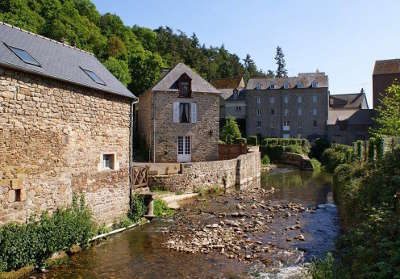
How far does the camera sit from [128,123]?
13.7 meters

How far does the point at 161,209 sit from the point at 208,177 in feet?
18.2

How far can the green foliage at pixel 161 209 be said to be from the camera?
15.4m

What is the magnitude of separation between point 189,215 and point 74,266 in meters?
6.78

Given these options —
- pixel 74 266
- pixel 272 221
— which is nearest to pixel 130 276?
pixel 74 266

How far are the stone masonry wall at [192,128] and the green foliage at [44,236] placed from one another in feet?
46.5

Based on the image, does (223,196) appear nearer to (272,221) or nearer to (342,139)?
(272,221)

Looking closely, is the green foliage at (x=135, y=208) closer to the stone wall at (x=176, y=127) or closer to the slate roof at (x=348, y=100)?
the stone wall at (x=176, y=127)

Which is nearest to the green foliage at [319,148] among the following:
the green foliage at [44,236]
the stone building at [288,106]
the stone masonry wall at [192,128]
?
the stone building at [288,106]

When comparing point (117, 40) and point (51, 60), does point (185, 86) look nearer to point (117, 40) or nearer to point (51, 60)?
point (51, 60)

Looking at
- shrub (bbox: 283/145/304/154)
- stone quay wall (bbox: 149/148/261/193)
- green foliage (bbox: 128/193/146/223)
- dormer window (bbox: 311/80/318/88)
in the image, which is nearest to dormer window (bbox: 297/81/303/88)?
dormer window (bbox: 311/80/318/88)

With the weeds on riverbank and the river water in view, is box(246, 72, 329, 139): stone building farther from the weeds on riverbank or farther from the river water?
the weeds on riverbank

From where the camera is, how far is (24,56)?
9875 millimetres

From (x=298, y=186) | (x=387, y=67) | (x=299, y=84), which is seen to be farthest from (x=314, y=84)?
(x=298, y=186)

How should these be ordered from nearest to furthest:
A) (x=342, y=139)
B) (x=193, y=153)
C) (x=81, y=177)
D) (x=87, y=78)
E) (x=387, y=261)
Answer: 1. (x=387, y=261)
2. (x=81, y=177)
3. (x=87, y=78)
4. (x=193, y=153)
5. (x=342, y=139)
